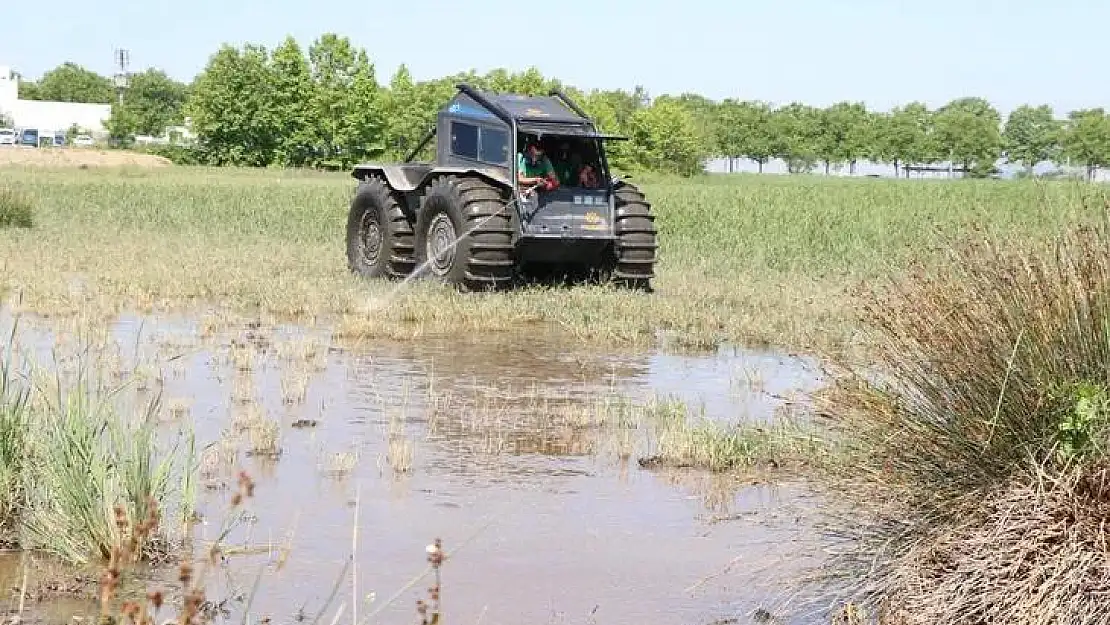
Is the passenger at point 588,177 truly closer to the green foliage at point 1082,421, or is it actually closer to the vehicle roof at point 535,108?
the vehicle roof at point 535,108

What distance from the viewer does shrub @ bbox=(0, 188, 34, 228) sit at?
25.9m

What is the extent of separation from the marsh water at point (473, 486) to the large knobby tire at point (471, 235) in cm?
352

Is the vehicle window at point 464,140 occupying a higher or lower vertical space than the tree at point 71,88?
lower

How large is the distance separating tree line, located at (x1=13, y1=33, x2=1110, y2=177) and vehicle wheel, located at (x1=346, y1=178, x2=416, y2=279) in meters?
50.0

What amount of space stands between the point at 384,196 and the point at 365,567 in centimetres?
1313

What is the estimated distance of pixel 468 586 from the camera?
20.1 feet

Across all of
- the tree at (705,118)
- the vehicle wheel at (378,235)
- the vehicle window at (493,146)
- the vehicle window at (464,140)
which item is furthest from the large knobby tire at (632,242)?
the tree at (705,118)

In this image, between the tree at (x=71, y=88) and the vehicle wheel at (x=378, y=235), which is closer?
the vehicle wheel at (x=378, y=235)

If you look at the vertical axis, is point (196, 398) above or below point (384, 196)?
below

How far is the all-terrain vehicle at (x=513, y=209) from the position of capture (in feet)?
54.9

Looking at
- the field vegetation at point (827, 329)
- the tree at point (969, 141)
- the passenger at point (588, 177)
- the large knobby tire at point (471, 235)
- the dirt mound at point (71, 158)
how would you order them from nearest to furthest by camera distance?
the field vegetation at point (827, 329), the large knobby tire at point (471, 235), the passenger at point (588, 177), the dirt mound at point (71, 158), the tree at point (969, 141)

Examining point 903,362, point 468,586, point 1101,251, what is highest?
point 1101,251

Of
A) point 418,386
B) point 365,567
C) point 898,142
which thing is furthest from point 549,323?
point 898,142

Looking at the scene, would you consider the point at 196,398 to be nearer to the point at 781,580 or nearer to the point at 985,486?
the point at 781,580
